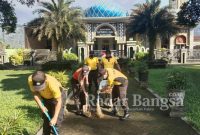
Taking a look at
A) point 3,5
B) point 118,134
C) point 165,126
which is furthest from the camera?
point 3,5

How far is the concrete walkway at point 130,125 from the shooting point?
25.9ft

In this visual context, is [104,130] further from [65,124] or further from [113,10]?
[113,10]

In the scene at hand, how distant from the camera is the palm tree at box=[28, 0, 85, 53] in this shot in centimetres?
3078

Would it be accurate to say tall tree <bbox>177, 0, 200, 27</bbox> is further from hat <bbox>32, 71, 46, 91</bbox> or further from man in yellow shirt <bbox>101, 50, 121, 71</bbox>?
hat <bbox>32, 71, 46, 91</bbox>

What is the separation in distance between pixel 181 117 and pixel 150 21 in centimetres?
2329

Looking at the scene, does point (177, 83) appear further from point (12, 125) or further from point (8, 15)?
point (8, 15)

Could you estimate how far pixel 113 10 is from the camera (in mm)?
46781

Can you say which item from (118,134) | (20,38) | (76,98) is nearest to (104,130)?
(118,134)

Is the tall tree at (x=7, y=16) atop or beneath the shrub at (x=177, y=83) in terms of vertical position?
atop

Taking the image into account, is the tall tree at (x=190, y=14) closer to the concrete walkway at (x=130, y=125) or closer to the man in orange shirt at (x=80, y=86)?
the concrete walkway at (x=130, y=125)

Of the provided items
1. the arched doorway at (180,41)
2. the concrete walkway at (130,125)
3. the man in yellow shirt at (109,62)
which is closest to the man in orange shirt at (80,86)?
the concrete walkway at (130,125)

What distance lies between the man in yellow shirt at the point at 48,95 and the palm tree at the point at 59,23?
80.2 feet

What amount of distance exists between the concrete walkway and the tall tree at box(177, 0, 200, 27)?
1605 centimetres

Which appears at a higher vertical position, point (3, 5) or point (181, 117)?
point (3, 5)
